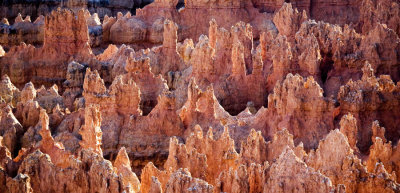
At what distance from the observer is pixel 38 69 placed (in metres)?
27.9

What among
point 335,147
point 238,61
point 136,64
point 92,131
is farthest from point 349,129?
point 136,64

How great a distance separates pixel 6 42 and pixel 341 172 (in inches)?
948

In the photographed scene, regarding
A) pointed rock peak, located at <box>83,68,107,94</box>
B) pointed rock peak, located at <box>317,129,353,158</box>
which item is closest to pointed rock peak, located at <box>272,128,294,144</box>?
pointed rock peak, located at <box>317,129,353,158</box>

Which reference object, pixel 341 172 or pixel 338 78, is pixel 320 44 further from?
pixel 341 172

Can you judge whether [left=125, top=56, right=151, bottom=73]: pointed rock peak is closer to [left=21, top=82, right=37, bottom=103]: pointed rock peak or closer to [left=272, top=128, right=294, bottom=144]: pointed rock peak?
[left=21, top=82, right=37, bottom=103]: pointed rock peak

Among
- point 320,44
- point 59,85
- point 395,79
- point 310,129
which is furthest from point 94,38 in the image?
point 310,129

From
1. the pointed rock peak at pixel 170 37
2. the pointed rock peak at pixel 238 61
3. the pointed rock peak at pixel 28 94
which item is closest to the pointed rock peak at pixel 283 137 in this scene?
the pointed rock peak at pixel 238 61

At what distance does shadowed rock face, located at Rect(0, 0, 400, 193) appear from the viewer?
11406 mm

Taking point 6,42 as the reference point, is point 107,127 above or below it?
below

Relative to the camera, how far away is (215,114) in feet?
57.2

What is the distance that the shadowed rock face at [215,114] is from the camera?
449 inches

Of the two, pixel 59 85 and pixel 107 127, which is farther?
pixel 59 85

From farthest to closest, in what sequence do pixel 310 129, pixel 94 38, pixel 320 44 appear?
1. pixel 94 38
2. pixel 320 44
3. pixel 310 129

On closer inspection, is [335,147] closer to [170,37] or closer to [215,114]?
[215,114]
